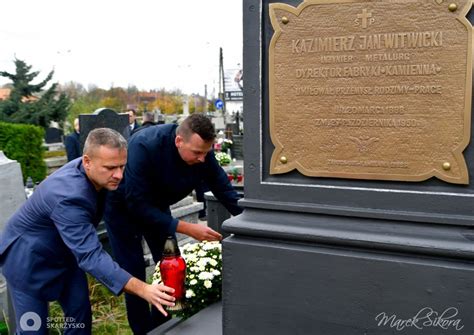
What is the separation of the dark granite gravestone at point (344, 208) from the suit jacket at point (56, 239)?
28.1 inches

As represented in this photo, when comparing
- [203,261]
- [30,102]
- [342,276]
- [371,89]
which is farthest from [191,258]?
[30,102]

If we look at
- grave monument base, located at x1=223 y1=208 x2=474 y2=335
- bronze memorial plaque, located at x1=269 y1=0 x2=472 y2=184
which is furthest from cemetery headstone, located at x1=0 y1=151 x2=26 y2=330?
bronze memorial plaque, located at x1=269 y1=0 x2=472 y2=184

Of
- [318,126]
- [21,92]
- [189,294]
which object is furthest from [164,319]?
[21,92]

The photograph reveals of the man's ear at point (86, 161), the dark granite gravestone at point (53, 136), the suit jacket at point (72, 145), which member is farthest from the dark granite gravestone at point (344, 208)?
the dark granite gravestone at point (53, 136)

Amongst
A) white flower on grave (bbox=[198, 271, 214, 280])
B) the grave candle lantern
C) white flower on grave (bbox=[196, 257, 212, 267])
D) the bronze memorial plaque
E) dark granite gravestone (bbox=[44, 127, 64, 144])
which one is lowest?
dark granite gravestone (bbox=[44, 127, 64, 144])

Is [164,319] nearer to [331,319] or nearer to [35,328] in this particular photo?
[35,328]

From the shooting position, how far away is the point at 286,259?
2.65 metres

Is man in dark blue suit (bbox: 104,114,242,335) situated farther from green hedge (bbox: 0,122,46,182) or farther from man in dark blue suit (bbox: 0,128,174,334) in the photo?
green hedge (bbox: 0,122,46,182)

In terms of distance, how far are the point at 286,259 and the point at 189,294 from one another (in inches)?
41.0

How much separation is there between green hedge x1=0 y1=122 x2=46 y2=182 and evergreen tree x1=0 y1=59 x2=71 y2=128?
10.0m

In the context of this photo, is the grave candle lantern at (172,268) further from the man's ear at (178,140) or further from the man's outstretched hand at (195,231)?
the man's ear at (178,140)

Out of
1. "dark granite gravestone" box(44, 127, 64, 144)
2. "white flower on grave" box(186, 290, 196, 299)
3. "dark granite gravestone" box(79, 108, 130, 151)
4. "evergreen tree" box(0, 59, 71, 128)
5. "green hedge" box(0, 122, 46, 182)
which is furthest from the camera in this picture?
"dark granite gravestone" box(44, 127, 64, 144)

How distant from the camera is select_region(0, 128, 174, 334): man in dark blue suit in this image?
2.78m

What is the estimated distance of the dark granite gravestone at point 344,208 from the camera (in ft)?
7.76
